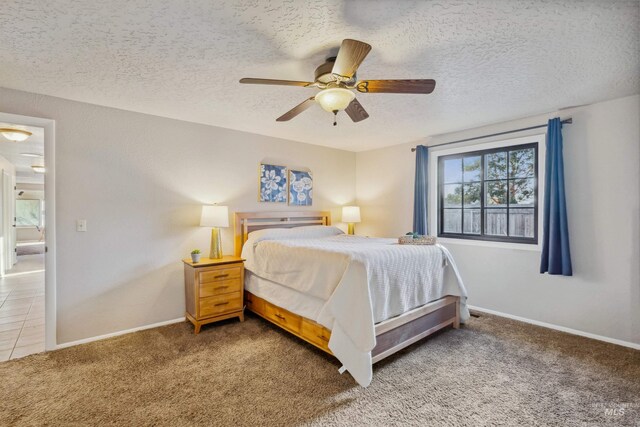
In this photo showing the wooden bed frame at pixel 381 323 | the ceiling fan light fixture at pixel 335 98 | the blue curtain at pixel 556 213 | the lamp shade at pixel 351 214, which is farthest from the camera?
the lamp shade at pixel 351 214

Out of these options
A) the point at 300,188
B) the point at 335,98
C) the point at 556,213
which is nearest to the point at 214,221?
the point at 300,188

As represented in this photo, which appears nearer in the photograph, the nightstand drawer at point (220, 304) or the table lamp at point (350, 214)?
the nightstand drawer at point (220, 304)

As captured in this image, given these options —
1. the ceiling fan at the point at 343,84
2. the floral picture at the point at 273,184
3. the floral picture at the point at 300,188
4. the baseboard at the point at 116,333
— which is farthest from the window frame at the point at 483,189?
the baseboard at the point at 116,333

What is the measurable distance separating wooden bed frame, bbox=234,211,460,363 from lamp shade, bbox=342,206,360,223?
1425mm

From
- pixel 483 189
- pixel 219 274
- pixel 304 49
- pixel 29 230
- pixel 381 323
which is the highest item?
pixel 304 49

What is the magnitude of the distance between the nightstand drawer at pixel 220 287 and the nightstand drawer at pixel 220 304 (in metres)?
0.04

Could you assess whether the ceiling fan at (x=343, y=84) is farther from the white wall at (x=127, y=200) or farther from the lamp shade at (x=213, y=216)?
the white wall at (x=127, y=200)

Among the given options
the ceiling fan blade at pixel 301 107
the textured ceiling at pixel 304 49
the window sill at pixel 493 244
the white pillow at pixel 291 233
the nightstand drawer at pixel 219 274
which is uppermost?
the textured ceiling at pixel 304 49

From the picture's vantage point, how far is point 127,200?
3.29 m

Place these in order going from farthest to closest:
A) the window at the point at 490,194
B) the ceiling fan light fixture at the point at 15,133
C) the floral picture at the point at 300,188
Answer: the floral picture at the point at 300,188 → the window at the point at 490,194 → the ceiling fan light fixture at the point at 15,133

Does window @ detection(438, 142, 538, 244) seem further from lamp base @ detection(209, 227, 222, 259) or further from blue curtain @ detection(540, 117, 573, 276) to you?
lamp base @ detection(209, 227, 222, 259)

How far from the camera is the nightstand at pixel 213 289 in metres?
3.27

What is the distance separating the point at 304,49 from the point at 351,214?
3.27 metres

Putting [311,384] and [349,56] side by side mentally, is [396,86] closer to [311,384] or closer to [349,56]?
[349,56]
